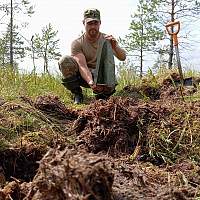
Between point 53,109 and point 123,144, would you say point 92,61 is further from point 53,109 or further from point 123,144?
point 123,144

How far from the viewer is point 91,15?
503cm

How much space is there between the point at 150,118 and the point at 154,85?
3.27m

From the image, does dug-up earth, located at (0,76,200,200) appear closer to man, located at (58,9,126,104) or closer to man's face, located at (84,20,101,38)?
man, located at (58,9,126,104)

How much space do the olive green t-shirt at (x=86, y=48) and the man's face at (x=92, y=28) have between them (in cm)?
10

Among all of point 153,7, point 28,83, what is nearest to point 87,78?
point 28,83

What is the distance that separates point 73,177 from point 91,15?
13.1 feet

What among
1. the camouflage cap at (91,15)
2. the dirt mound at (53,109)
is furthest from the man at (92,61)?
the dirt mound at (53,109)

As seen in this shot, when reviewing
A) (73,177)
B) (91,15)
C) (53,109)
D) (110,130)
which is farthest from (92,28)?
(73,177)

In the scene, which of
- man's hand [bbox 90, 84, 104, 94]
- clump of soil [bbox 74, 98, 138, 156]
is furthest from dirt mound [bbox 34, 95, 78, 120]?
man's hand [bbox 90, 84, 104, 94]

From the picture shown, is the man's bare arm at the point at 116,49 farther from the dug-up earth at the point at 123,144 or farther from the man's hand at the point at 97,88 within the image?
the dug-up earth at the point at 123,144

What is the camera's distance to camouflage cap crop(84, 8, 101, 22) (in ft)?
16.5

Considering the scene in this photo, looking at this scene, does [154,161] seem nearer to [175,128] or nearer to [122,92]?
[175,128]

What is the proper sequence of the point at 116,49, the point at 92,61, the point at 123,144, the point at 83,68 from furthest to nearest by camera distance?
the point at 92,61
the point at 116,49
the point at 83,68
the point at 123,144

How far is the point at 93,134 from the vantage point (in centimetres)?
267
